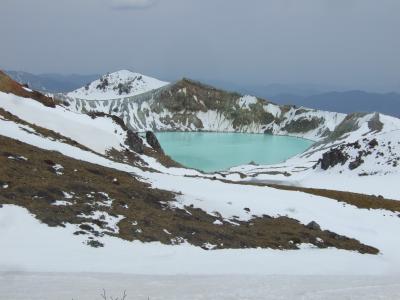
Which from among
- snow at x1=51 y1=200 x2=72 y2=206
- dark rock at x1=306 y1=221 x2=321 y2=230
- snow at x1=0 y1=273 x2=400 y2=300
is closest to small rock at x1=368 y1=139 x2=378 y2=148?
dark rock at x1=306 y1=221 x2=321 y2=230

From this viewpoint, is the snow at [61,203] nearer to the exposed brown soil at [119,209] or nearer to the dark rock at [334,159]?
the exposed brown soil at [119,209]

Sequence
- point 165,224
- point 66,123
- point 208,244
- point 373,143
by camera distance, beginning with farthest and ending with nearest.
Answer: point 373,143 < point 66,123 < point 165,224 < point 208,244

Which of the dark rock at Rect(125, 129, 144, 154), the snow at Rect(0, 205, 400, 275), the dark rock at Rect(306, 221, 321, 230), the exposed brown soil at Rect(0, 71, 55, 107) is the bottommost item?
the snow at Rect(0, 205, 400, 275)

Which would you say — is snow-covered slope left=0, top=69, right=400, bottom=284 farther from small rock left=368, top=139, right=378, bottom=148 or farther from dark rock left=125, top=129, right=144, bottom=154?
small rock left=368, top=139, right=378, bottom=148

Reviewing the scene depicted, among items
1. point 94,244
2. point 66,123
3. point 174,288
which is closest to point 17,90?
point 66,123

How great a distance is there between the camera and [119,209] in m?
24.9

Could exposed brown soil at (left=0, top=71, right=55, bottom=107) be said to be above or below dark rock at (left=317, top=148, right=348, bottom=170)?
above

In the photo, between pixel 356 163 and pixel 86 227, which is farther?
pixel 356 163

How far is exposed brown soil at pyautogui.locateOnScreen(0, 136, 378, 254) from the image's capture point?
72.2 ft

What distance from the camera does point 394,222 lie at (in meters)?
36.1

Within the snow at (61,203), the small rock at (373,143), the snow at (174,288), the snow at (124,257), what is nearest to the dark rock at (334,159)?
the small rock at (373,143)

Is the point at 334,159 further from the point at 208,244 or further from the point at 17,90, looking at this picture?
the point at 208,244

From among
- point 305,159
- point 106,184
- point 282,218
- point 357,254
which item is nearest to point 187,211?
point 106,184

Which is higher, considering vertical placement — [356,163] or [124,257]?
[356,163]
